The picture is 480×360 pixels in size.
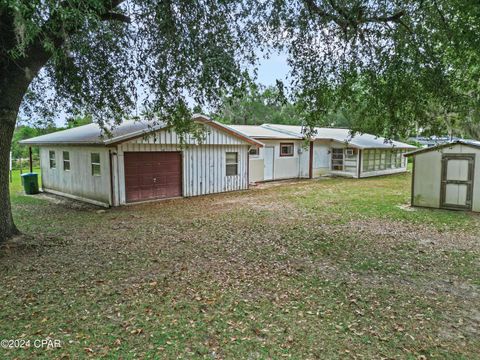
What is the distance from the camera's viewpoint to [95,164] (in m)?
12.8

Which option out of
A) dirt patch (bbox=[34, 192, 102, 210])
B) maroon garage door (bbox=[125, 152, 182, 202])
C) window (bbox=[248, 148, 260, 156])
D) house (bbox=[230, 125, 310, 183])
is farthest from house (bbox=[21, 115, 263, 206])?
house (bbox=[230, 125, 310, 183])

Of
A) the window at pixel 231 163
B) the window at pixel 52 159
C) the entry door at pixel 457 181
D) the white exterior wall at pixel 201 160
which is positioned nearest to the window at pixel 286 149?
the white exterior wall at pixel 201 160

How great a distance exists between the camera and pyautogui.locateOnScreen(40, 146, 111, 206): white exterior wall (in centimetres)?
1238

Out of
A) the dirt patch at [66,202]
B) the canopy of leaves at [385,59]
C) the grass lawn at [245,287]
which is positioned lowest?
the grass lawn at [245,287]

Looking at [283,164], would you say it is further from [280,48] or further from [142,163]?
[280,48]

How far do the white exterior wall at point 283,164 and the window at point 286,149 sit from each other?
193 millimetres

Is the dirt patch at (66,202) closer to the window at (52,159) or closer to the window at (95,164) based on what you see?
A: the window at (95,164)

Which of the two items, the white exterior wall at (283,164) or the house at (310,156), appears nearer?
the white exterior wall at (283,164)

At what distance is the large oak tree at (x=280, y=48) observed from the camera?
21.2 ft

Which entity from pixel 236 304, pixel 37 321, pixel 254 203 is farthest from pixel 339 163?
pixel 37 321

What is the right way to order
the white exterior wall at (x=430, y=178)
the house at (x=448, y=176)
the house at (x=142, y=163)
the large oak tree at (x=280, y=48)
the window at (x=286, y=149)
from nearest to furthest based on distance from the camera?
the large oak tree at (x=280, y=48)
the house at (x=448, y=176)
the white exterior wall at (x=430, y=178)
the house at (x=142, y=163)
the window at (x=286, y=149)

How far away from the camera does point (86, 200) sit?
44.2 ft

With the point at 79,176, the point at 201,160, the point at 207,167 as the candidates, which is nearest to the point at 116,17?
the point at 201,160

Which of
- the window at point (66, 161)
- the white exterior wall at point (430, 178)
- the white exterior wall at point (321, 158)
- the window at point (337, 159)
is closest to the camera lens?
the white exterior wall at point (430, 178)
